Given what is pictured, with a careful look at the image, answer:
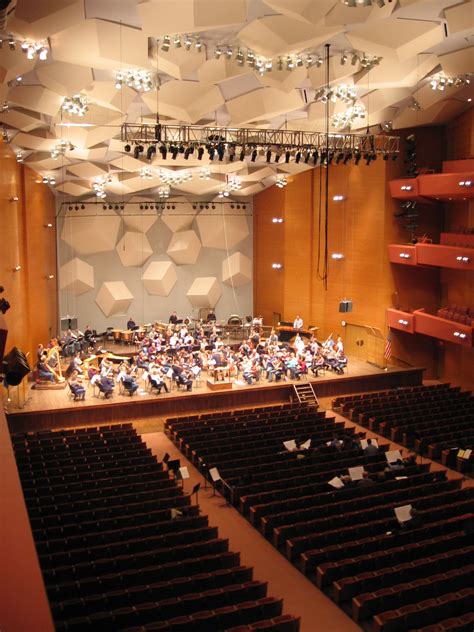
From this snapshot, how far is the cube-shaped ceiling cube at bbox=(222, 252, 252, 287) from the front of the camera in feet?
95.5

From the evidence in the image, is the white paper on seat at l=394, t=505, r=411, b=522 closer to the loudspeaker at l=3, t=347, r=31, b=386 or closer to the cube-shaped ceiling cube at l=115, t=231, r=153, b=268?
the loudspeaker at l=3, t=347, r=31, b=386

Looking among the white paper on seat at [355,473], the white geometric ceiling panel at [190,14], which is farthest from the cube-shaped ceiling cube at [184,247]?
the white paper on seat at [355,473]

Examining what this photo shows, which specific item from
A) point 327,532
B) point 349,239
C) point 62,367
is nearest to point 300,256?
point 349,239

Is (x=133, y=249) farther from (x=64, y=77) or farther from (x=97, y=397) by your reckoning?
(x=64, y=77)

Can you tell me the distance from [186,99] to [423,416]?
388 inches

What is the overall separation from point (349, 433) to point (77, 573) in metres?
8.56

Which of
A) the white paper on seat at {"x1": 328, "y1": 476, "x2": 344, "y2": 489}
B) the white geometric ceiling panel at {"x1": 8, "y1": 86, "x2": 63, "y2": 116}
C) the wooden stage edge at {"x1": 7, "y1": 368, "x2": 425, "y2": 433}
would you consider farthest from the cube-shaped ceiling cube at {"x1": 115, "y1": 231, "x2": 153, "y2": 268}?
the white paper on seat at {"x1": 328, "y1": 476, "x2": 344, "y2": 489}

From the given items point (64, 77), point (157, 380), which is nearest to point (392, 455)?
point (157, 380)

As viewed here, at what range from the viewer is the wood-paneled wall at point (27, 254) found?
18000 mm

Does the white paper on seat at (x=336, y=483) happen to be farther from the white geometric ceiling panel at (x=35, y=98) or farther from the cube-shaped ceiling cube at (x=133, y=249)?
the cube-shaped ceiling cube at (x=133, y=249)

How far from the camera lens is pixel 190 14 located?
11.1 metres

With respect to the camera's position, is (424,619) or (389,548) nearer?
(424,619)

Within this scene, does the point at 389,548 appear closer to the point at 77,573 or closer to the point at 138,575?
the point at 138,575

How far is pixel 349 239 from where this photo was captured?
23.6 metres
